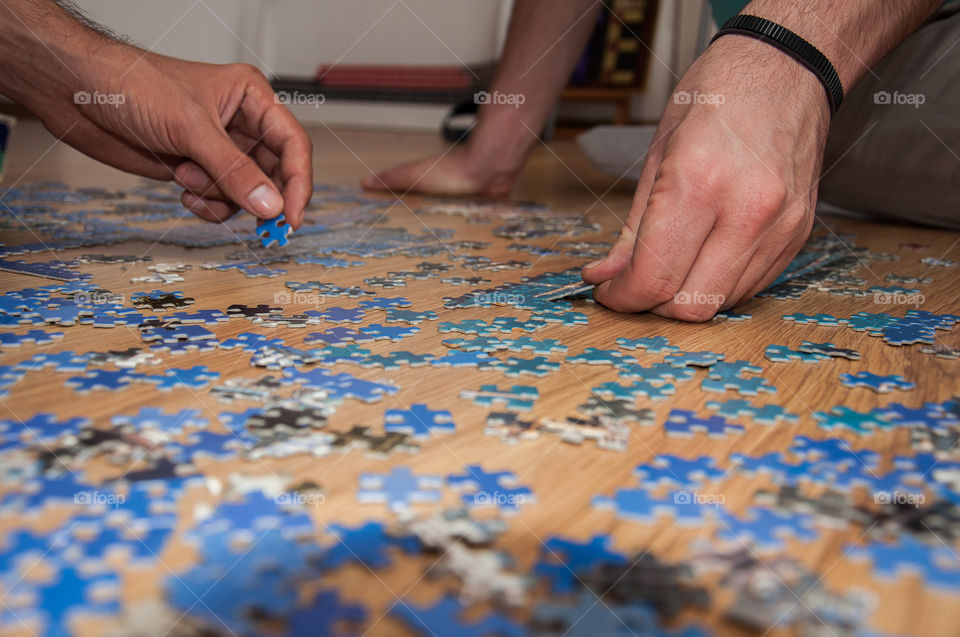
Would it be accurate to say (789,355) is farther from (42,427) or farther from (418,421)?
(42,427)

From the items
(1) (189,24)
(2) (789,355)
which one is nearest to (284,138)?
(2) (789,355)

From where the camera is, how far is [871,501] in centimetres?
69

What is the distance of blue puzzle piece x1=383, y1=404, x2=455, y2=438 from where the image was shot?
2.61 feet

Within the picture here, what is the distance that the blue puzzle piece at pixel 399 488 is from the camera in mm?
663

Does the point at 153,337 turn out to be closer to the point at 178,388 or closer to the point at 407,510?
the point at 178,388

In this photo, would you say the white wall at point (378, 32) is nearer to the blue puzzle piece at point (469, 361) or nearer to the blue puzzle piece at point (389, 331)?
the blue puzzle piece at point (389, 331)

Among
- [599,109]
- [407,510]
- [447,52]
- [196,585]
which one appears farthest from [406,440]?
[599,109]

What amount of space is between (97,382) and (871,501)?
0.85 m

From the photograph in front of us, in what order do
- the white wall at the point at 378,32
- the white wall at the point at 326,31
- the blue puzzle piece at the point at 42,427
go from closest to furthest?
the blue puzzle piece at the point at 42,427
the white wall at the point at 326,31
the white wall at the point at 378,32
